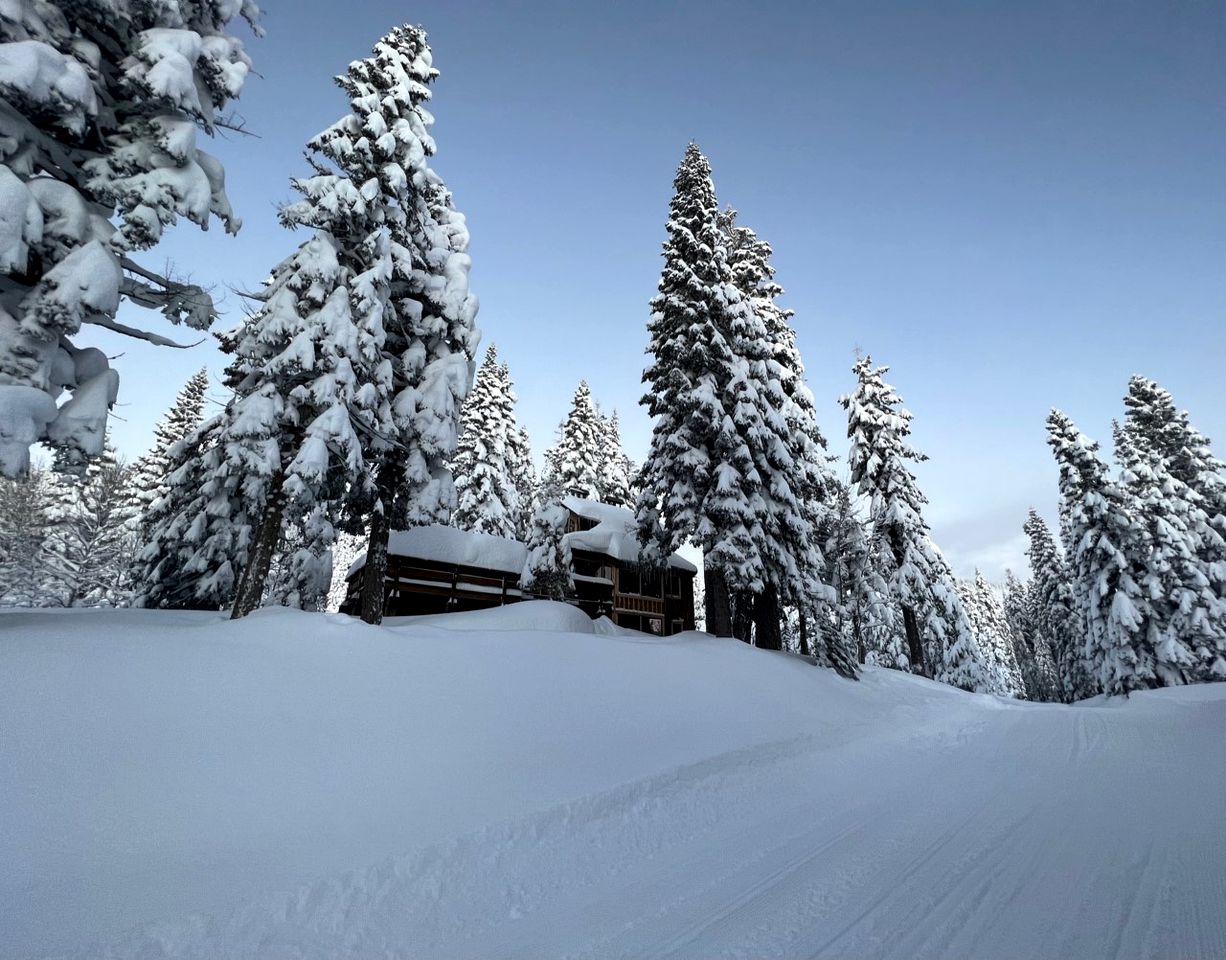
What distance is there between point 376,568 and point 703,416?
9774 mm

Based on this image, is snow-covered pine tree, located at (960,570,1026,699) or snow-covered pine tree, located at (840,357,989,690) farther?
snow-covered pine tree, located at (960,570,1026,699)

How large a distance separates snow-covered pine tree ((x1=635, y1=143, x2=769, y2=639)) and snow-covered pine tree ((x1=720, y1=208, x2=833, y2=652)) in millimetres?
390

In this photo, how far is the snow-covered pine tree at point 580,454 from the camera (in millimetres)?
34000

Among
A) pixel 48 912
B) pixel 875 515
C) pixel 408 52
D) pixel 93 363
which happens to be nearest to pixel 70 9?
pixel 93 363

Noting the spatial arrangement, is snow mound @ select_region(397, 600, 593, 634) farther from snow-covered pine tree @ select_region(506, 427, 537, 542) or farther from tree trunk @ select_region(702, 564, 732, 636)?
snow-covered pine tree @ select_region(506, 427, 537, 542)

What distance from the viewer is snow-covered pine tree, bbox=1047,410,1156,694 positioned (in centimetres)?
2411

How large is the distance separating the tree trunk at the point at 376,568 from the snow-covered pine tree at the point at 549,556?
793 centimetres

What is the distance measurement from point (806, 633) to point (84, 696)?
2543cm

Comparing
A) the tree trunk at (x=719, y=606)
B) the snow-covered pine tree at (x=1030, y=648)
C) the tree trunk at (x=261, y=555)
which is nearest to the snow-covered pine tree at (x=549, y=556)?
the tree trunk at (x=719, y=606)

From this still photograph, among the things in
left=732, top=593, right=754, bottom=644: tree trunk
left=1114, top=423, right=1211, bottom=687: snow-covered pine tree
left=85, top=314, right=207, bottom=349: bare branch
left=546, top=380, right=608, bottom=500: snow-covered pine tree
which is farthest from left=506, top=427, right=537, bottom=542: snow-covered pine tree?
left=1114, top=423, right=1211, bottom=687: snow-covered pine tree

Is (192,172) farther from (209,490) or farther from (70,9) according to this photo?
(209,490)

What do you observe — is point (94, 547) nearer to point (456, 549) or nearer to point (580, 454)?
point (456, 549)

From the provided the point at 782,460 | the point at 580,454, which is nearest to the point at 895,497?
the point at 782,460

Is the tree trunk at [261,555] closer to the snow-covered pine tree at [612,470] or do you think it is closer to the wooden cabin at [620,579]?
the wooden cabin at [620,579]
